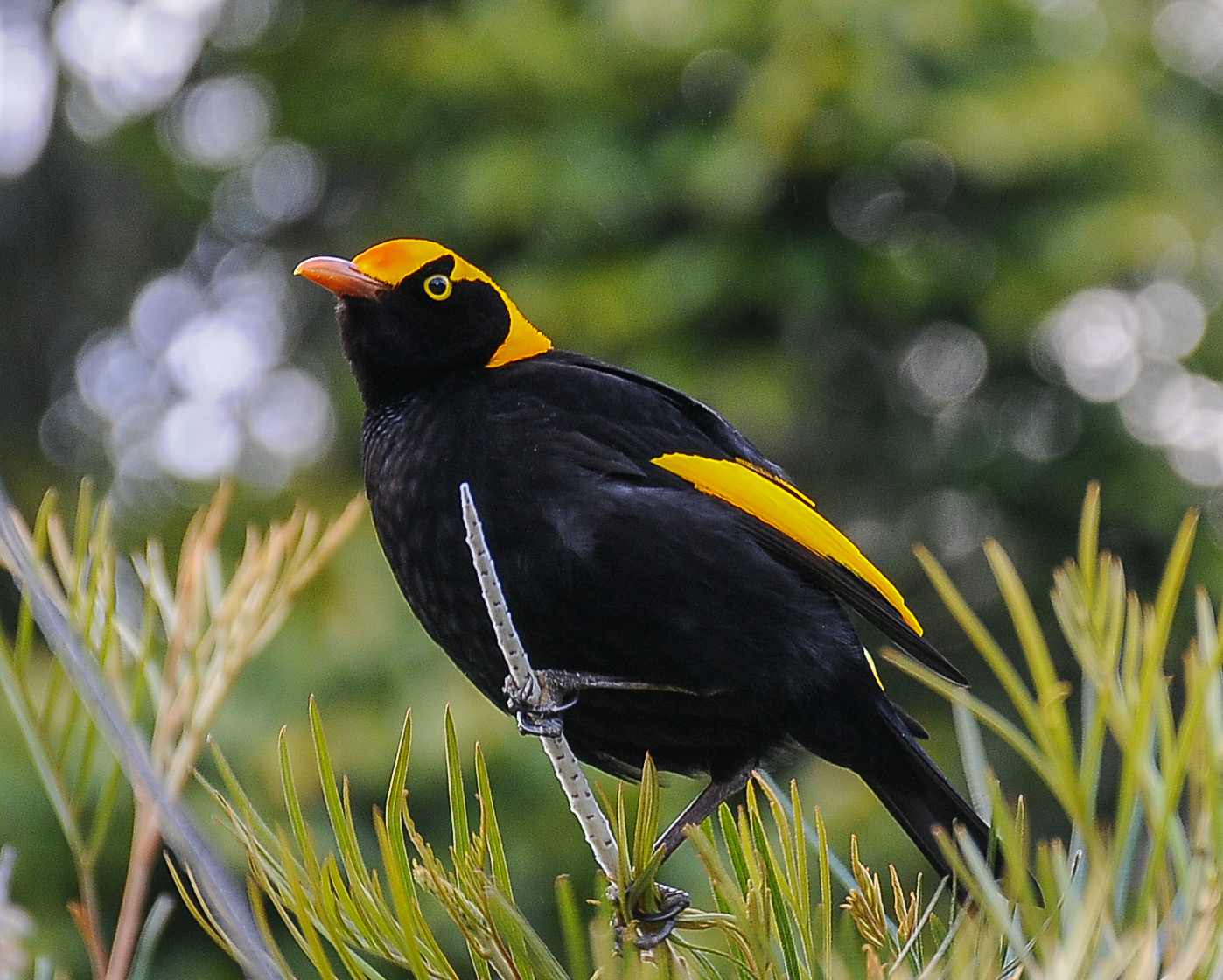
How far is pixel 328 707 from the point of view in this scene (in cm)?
366

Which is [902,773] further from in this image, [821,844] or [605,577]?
[821,844]

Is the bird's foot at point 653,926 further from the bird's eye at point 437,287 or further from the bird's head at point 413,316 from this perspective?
the bird's eye at point 437,287

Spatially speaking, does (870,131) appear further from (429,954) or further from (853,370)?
(429,954)

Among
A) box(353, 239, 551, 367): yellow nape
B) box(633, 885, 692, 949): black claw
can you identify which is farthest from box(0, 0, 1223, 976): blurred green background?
box(633, 885, 692, 949): black claw

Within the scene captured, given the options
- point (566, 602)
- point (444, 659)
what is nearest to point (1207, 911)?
point (566, 602)

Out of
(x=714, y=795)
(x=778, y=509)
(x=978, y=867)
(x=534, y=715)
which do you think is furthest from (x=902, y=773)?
(x=978, y=867)

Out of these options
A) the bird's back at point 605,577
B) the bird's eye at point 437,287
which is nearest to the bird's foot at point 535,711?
the bird's back at point 605,577

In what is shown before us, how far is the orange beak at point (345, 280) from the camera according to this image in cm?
181

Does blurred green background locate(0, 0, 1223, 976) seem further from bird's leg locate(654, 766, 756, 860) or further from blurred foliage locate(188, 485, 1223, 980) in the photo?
blurred foliage locate(188, 485, 1223, 980)

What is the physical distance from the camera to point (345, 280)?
1.83 metres

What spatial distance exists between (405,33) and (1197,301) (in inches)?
122

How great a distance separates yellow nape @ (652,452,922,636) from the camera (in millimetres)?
1656

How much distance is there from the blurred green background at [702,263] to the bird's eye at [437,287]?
5.68ft

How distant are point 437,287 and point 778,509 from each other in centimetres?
56
